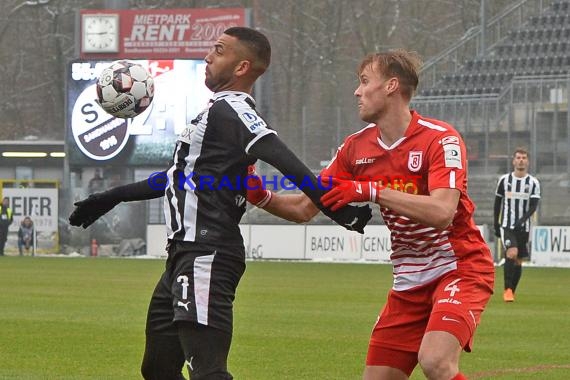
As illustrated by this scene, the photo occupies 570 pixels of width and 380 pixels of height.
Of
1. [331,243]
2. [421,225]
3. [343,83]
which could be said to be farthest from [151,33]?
[421,225]

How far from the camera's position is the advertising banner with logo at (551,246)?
32438mm

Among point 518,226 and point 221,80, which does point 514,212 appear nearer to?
point 518,226

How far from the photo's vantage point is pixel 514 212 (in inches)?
761

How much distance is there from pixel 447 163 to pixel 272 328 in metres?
8.21

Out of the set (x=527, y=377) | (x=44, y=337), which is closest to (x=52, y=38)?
(x=44, y=337)

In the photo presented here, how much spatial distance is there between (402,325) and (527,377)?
3.96 m

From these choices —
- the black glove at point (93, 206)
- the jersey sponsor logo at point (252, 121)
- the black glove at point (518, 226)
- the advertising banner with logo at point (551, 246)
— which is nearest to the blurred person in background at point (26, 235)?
the advertising banner with logo at point (551, 246)

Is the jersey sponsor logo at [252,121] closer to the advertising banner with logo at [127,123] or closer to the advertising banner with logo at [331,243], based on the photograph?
the advertising banner with logo at [331,243]

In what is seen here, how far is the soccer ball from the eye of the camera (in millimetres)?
8320

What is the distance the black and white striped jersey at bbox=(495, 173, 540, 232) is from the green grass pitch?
1197 millimetres

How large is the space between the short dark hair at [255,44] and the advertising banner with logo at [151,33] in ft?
108

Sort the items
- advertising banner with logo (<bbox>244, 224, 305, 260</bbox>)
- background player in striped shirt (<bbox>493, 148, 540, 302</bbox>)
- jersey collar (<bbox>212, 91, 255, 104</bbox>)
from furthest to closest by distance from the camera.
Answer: advertising banner with logo (<bbox>244, 224, 305, 260</bbox>)
background player in striped shirt (<bbox>493, 148, 540, 302</bbox>)
jersey collar (<bbox>212, 91, 255, 104</bbox>)

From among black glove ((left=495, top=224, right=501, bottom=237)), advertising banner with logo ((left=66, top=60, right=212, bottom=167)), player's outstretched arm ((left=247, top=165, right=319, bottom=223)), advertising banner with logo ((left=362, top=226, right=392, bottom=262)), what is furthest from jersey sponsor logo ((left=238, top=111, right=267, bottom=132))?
advertising banner with logo ((left=66, top=60, right=212, bottom=167))

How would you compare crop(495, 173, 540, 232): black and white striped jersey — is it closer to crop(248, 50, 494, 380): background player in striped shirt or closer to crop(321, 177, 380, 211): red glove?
crop(248, 50, 494, 380): background player in striped shirt
